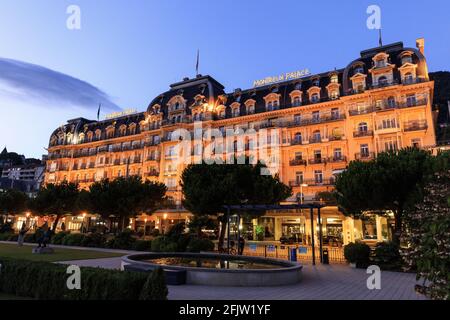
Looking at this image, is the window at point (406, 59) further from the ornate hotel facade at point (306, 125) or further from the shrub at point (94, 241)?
the shrub at point (94, 241)

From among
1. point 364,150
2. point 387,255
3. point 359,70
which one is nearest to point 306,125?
point 364,150

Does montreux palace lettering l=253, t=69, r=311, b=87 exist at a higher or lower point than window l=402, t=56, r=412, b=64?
higher

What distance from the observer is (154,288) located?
8539mm

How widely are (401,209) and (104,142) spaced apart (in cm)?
6273

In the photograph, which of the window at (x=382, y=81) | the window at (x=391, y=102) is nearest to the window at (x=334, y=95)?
the window at (x=382, y=81)

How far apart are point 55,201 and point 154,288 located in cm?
4526

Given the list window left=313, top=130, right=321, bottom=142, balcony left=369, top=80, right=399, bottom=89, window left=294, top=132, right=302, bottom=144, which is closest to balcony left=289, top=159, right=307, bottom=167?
window left=294, top=132, right=302, bottom=144

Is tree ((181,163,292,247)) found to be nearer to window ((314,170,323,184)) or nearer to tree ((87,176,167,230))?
tree ((87,176,167,230))

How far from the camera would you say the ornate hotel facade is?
41688mm

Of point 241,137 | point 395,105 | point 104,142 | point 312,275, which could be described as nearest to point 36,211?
point 104,142

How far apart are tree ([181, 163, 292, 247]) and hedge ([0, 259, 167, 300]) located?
789 inches

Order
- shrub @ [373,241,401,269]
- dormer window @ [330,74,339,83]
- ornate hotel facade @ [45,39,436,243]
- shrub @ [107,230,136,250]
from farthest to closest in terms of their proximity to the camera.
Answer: dormer window @ [330,74,339,83] → ornate hotel facade @ [45,39,436,243] → shrub @ [107,230,136,250] → shrub @ [373,241,401,269]
